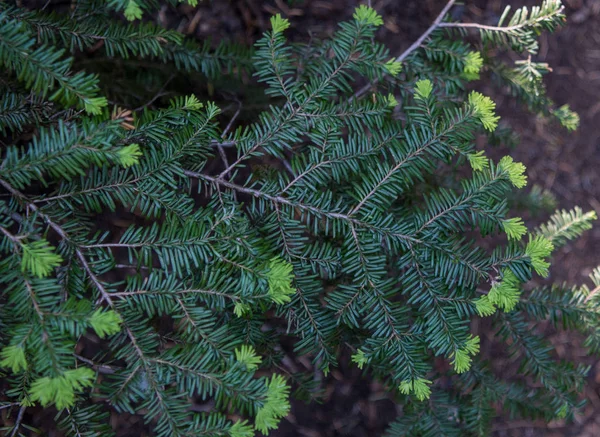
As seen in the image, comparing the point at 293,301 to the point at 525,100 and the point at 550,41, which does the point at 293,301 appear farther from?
the point at 550,41

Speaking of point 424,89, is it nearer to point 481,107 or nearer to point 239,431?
point 481,107

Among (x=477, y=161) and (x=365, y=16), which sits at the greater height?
(x=365, y=16)

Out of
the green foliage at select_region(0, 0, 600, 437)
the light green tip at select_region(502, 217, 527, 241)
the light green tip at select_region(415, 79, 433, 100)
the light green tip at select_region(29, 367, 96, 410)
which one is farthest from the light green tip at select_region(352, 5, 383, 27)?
the light green tip at select_region(29, 367, 96, 410)

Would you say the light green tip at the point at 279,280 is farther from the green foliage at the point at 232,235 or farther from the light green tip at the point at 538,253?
the light green tip at the point at 538,253

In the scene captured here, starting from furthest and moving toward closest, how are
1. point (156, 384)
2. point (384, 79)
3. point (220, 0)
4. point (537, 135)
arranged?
point (537, 135)
point (220, 0)
point (384, 79)
point (156, 384)

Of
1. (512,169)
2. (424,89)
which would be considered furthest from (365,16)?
A: (512,169)

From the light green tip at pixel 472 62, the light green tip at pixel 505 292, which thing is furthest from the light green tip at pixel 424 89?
the light green tip at pixel 505 292

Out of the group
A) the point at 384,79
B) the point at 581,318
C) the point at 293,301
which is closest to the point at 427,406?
the point at 581,318

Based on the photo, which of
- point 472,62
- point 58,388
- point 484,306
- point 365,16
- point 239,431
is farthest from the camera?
point 472,62

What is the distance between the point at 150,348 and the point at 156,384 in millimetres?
69

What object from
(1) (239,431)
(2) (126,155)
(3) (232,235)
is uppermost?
(2) (126,155)

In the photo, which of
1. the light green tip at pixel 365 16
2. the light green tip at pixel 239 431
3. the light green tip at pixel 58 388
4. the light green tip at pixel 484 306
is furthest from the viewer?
the light green tip at pixel 365 16

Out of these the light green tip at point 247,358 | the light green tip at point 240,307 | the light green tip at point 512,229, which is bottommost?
the light green tip at point 247,358

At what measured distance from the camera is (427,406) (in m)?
1.37
